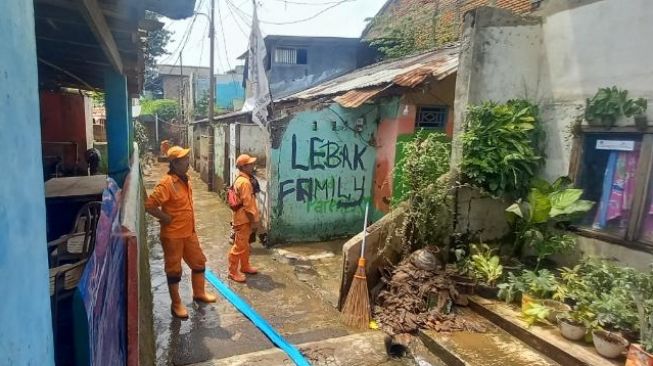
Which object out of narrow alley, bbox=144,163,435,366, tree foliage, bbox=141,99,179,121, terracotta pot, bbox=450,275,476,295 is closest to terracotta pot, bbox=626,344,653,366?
terracotta pot, bbox=450,275,476,295

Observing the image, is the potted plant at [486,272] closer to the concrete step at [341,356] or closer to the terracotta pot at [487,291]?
the terracotta pot at [487,291]

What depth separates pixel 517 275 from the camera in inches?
208

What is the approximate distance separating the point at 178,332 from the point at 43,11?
3260mm

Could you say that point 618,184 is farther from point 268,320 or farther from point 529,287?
point 268,320

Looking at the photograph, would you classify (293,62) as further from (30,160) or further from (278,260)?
(30,160)

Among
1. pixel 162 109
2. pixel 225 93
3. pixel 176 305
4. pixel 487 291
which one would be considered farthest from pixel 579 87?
pixel 162 109

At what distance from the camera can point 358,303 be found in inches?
193

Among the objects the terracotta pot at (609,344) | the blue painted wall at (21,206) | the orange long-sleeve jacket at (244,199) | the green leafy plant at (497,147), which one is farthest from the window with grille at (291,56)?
the blue painted wall at (21,206)

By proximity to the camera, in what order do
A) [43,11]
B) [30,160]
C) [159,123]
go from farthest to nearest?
[159,123], [43,11], [30,160]

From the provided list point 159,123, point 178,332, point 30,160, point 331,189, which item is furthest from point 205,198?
point 159,123

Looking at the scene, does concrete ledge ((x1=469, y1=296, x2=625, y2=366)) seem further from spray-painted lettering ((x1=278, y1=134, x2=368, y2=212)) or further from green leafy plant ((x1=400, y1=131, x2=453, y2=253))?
spray-painted lettering ((x1=278, y1=134, x2=368, y2=212))

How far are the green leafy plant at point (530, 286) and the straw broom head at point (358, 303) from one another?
66.3 inches

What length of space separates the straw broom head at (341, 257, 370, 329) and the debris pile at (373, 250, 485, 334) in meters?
0.18

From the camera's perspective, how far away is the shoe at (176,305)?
4.68 metres
